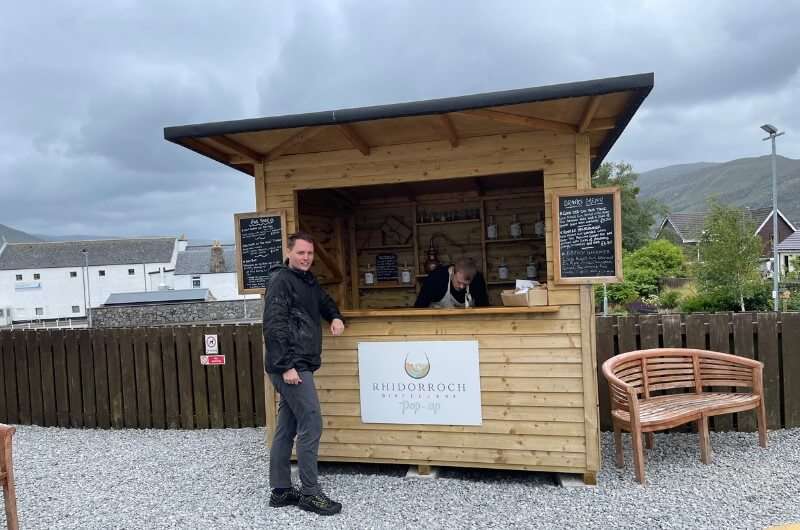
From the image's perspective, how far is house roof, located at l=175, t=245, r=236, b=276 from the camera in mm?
50281

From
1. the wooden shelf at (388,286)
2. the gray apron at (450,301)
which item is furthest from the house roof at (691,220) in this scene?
the gray apron at (450,301)

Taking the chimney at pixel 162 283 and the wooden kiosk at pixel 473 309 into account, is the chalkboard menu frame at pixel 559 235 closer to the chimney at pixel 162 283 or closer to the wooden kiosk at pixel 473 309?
the wooden kiosk at pixel 473 309

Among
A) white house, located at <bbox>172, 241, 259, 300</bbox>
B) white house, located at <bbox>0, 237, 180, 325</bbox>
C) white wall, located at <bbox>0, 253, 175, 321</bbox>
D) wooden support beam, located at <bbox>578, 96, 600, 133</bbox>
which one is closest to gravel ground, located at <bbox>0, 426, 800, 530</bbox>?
wooden support beam, located at <bbox>578, 96, 600, 133</bbox>

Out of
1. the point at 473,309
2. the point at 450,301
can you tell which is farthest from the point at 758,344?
the point at 473,309

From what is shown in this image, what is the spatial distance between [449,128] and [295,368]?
77.8 inches

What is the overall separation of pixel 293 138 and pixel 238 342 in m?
2.85

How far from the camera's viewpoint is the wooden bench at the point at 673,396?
3913 mm

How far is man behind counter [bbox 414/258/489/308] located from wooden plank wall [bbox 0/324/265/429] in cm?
215

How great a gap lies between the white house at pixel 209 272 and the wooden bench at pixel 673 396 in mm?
46000

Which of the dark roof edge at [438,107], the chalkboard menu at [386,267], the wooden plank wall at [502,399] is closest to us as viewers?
the dark roof edge at [438,107]

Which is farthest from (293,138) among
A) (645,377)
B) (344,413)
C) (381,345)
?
(645,377)

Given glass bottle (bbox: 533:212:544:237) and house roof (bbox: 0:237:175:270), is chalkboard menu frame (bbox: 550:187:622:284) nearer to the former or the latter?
glass bottle (bbox: 533:212:544:237)

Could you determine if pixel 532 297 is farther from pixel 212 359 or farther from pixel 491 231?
pixel 212 359

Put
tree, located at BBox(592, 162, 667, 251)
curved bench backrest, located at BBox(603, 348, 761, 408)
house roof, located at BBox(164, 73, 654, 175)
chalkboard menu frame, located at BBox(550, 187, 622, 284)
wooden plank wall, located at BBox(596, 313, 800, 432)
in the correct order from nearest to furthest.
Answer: house roof, located at BBox(164, 73, 654, 175), chalkboard menu frame, located at BBox(550, 187, 622, 284), curved bench backrest, located at BBox(603, 348, 761, 408), wooden plank wall, located at BBox(596, 313, 800, 432), tree, located at BBox(592, 162, 667, 251)
